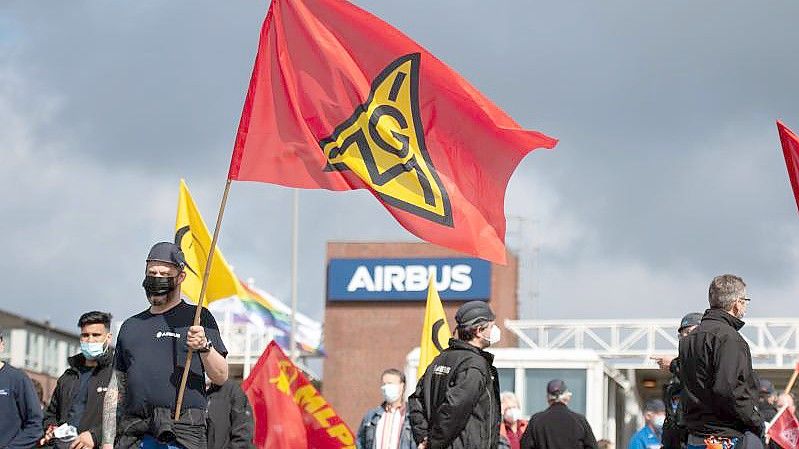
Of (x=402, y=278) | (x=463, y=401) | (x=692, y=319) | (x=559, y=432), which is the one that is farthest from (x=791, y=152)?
(x=402, y=278)

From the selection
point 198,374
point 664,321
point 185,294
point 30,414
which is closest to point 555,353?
point 664,321

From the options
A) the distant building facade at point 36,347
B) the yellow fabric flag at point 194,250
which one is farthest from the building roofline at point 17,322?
the yellow fabric flag at point 194,250

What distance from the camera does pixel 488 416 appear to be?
11617 mm

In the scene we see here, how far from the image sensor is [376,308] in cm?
6362

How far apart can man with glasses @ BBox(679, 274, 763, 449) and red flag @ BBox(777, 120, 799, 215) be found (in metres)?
1.92

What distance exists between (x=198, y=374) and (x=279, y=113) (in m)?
2.39

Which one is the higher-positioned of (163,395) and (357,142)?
(357,142)

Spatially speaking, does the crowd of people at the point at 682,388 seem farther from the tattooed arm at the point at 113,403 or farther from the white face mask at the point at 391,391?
the white face mask at the point at 391,391

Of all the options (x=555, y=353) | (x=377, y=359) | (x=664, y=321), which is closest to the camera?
(x=555, y=353)

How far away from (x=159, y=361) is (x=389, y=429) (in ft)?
22.6

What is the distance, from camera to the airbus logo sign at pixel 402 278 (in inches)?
2454

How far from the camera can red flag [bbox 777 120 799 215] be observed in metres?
12.8

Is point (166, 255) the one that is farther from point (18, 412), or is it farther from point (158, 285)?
point (18, 412)

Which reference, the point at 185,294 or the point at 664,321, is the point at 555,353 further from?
the point at 185,294
